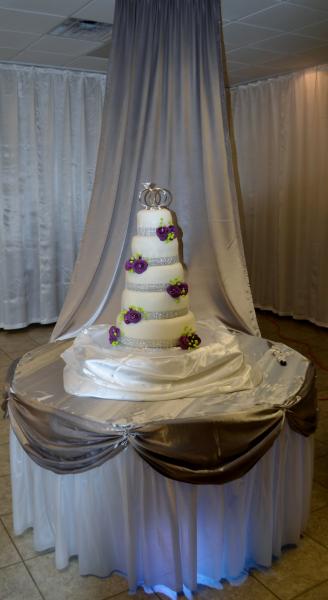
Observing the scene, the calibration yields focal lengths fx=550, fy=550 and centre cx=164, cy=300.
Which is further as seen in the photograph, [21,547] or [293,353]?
[293,353]

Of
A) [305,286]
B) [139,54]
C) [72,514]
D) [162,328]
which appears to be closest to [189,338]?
[162,328]

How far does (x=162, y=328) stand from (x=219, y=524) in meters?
0.75

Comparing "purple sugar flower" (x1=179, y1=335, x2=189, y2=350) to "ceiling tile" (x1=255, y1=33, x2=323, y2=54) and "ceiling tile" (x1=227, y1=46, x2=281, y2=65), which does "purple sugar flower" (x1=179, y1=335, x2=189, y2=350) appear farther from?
"ceiling tile" (x1=227, y1=46, x2=281, y2=65)

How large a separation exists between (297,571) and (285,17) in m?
3.14

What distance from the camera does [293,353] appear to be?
8.57 feet

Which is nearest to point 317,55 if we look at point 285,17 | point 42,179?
point 285,17

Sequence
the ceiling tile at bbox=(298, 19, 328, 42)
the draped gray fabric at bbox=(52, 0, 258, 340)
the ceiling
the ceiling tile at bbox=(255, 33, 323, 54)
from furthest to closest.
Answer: the ceiling tile at bbox=(255, 33, 323, 54) → the ceiling tile at bbox=(298, 19, 328, 42) → the ceiling → the draped gray fabric at bbox=(52, 0, 258, 340)

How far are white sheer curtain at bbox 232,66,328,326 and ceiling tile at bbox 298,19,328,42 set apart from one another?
1.03 m

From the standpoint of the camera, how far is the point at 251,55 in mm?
4473

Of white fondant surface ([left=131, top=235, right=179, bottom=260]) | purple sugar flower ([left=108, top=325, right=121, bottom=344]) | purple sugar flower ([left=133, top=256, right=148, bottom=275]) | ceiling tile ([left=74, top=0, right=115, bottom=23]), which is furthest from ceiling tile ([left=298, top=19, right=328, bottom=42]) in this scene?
purple sugar flower ([left=108, top=325, right=121, bottom=344])

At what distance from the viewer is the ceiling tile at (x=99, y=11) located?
318 centimetres

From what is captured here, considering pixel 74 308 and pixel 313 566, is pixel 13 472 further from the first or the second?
pixel 313 566

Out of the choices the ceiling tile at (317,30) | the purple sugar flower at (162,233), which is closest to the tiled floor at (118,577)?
the purple sugar flower at (162,233)

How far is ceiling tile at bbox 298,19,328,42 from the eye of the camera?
365 centimetres
